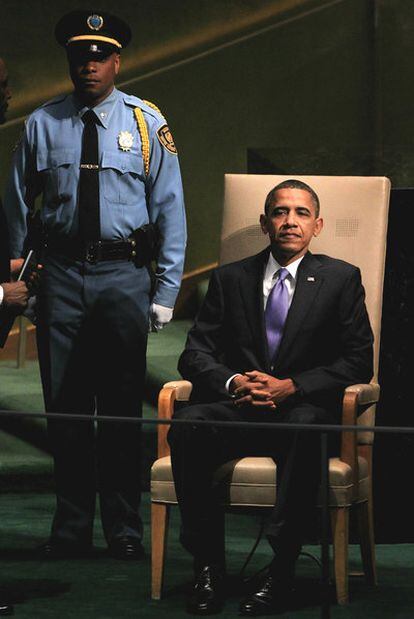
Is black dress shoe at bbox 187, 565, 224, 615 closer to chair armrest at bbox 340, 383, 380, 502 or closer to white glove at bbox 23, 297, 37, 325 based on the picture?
chair armrest at bbox 340, 383, 380, 502

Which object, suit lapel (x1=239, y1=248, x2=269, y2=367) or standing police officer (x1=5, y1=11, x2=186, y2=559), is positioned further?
standing police officer (x1=5, y1=11, x2=186, y2=559)

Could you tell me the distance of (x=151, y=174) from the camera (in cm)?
476

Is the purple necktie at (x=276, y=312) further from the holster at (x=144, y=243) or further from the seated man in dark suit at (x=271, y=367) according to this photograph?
the holster at (x=144, y=243)

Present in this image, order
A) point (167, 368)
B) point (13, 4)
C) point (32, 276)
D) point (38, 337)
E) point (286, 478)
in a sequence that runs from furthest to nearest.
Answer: point (13, 4) < point (167, 368) < point (38, 337) < point (32, 276) < point (286, 478)

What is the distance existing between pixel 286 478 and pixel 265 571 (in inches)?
12.5

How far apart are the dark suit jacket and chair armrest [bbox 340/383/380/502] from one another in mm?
74

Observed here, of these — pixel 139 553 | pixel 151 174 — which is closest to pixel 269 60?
pixel 151 174

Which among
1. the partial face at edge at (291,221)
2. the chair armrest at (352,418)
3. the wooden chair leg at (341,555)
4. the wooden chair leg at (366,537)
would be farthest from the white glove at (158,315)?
the wooden chair leg at (341,555)

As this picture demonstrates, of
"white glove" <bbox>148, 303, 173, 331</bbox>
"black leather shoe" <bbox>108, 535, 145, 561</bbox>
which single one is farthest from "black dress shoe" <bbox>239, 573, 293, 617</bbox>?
A: "white glove" <bbox>148, 303, 173, 331</bbox>

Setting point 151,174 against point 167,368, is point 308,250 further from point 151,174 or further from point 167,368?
point 167,368

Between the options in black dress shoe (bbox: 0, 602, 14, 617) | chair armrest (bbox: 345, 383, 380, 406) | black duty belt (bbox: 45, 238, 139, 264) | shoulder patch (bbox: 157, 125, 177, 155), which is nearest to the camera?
black dress shoe (bbox: 0, 602, 14, 617)

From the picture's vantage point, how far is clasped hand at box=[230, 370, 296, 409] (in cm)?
419

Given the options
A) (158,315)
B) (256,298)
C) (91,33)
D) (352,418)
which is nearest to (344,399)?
(352,418)

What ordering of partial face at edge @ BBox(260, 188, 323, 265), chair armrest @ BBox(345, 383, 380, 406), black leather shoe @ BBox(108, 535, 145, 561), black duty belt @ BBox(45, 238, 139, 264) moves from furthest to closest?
black duty belt @ BBox(45, 238, 139, 264), black leather shoe @ BBox(108, 535, 145, 561), partial face at edge @ BBox(260, 188, 323, 265), chair armrest @ BBox(345, 383, 380, 406)
